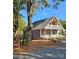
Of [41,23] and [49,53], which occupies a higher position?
[41,23]

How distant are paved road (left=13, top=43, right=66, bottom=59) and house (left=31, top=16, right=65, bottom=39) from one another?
0.09 meters

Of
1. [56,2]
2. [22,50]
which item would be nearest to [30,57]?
[22,50]

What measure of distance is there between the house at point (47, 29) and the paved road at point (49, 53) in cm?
9

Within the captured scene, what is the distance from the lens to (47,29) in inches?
63.8

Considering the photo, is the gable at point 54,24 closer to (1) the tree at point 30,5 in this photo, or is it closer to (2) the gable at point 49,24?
(2) the gable at point 49,24

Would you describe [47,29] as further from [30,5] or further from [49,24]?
[30,5]

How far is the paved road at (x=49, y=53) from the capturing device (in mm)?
1596

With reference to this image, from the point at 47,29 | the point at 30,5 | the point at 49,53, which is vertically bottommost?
the point at 49,53

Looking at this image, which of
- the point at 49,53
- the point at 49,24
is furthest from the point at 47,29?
the point at 49,53

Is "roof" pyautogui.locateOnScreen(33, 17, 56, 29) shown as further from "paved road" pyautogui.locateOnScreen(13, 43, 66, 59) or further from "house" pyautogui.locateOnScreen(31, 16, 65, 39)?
"paved road" pyautogui.locateOnScreen(13, 43, 66, 59)

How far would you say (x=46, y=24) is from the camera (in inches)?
64.4

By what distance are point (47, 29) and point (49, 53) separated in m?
0.19

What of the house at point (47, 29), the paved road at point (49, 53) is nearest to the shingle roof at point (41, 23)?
the house at point (47, 29)
